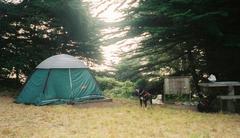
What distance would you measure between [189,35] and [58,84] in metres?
5.90

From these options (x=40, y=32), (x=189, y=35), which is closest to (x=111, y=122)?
(x=189, y=35)

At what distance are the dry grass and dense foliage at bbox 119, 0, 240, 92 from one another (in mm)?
3224

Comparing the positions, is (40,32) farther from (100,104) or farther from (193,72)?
(193,72)

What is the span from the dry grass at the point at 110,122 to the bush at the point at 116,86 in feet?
16.6

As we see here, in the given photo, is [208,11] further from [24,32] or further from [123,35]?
[24,32]

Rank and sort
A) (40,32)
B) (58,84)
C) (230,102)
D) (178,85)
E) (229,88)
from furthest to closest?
(40,32)
(58,84)
(178,85)
(230,102)
(229,88)

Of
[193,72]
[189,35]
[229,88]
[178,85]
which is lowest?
[229,88]

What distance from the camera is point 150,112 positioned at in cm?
1285

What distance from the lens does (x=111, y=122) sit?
1072 cm

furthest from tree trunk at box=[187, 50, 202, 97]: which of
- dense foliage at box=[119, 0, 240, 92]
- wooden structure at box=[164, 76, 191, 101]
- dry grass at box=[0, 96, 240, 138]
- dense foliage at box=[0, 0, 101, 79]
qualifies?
dense foliage at box=[0, 0, 101, 79]

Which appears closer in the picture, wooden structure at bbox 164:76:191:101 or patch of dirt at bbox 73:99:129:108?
patch of dirt at bbox 73:99:129:108

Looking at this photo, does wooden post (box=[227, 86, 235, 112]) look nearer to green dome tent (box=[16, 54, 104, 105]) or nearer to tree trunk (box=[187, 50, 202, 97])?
tree trunk (box=[187, 50, 202, 97])

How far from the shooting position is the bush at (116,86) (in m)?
19.7

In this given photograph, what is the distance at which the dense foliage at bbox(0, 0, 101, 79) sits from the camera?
20078 millimetres
